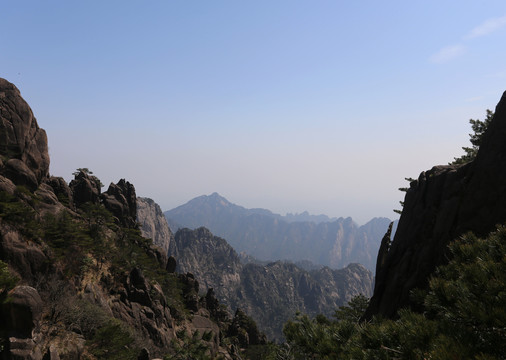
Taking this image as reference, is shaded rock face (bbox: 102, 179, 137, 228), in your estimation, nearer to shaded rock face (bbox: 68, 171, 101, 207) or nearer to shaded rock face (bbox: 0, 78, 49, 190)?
shaded rock face (bbox: 68, 171, 101, 207)

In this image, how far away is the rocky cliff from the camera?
21625 mm

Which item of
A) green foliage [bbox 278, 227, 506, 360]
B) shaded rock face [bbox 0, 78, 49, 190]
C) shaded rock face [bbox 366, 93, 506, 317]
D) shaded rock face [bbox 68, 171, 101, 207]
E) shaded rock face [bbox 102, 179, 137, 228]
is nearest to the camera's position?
green foliage [bbox 278, 227, 506, 360]

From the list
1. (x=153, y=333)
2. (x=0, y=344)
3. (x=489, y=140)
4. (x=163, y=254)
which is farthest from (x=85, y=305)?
(x=163, y=254)

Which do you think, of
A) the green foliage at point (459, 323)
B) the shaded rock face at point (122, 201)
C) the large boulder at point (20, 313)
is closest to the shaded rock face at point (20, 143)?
the shaded rock face at point (122, 201)

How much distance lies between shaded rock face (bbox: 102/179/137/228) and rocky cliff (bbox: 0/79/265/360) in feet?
0.90

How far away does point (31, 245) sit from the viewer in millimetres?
32750

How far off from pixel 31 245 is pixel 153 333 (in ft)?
72.7

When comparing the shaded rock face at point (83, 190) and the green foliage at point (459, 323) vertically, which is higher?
the shaded rock face at point (83, 190)

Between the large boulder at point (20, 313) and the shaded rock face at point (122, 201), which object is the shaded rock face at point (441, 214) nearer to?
the large boulder at point (20, 313)

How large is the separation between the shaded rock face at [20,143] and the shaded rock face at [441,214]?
182 feet

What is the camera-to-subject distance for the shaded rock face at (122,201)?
71688 mm

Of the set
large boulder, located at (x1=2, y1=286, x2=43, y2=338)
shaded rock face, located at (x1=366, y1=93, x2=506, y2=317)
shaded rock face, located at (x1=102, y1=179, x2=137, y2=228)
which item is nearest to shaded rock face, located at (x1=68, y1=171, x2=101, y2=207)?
shaded rock face, located at (x1=102, y1=179, x2=137, y2=228)

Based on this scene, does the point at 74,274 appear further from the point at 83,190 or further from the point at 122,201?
the point at 122,201

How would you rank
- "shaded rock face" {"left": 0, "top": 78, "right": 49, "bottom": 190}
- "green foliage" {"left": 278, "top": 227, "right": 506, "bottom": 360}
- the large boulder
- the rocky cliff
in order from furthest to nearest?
"shaded rock face" {"left": 0, "top": 78, "right": 49, "bottom": 190}
the rocky cliff
the large boulder
"green foliage" {"left": 278, "top": 227, "right": 506, "bottom": 360}
